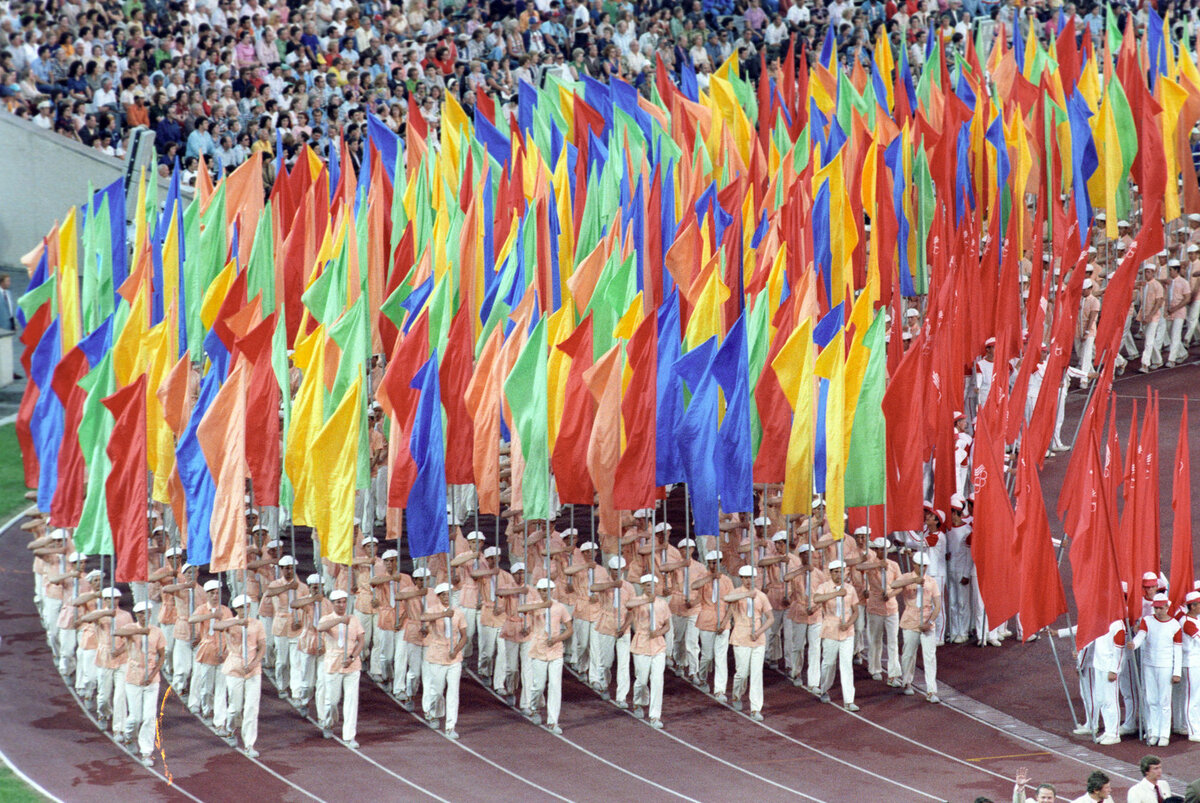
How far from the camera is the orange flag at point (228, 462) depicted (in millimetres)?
19719

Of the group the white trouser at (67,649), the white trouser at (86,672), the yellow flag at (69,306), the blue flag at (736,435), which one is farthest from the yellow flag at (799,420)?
the yellow flag at (69,306)

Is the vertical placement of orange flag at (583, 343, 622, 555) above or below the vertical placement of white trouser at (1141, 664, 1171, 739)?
above

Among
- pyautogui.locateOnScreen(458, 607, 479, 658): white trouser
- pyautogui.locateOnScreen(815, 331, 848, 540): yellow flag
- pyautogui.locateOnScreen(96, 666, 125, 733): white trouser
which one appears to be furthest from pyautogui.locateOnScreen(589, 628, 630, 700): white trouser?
pyautogui.locateOnScreen(96, 666, 125, 733): white trouser

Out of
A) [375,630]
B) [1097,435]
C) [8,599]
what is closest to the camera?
[1097,435]

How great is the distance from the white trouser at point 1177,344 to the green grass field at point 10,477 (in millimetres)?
16500

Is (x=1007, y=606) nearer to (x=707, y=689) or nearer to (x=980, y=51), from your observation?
(x=707, y=689)

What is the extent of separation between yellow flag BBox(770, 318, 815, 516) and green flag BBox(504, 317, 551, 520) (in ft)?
8.03

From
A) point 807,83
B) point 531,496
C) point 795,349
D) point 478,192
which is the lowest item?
point 531,496

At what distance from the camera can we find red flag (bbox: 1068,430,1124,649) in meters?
19.2

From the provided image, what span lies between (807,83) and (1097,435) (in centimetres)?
1522

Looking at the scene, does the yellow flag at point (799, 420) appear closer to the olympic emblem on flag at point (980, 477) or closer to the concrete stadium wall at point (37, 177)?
the olympic emblem on flag at point (980, 477)

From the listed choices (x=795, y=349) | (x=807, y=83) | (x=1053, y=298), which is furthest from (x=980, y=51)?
(x=795, y=349)

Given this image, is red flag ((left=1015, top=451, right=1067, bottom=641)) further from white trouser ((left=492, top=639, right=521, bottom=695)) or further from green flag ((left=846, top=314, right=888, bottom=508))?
white trouser ((left=492, top=639, right=521, bottom=695))

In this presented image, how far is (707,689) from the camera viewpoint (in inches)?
830
